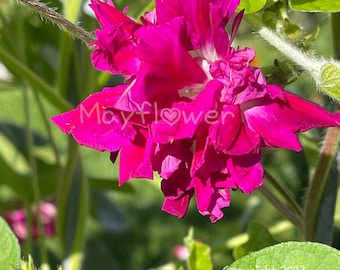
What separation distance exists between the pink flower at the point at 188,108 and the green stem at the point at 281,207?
14cm

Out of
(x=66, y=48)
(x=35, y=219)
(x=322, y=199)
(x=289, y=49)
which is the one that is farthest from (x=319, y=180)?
(x=35, y=219)

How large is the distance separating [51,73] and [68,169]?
52 centimetres

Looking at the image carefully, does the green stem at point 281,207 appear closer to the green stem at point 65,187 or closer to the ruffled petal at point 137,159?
the ruffled petal at point 137,159

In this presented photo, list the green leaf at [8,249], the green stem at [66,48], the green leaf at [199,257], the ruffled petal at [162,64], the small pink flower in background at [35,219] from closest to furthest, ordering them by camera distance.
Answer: the ruffled petal at [162,64] → the green leaf at [8,249] → the green leaf at [199,257] → the green stem at [66,48] → the small pink flower in background at [35,219]

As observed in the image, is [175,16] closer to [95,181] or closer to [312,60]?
[312,60]

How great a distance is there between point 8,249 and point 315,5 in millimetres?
291

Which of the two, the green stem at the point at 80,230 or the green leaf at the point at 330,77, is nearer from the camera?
the green leaf at the point at 330,77

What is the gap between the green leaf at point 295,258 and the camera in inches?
19.5

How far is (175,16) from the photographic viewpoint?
0.47 metres

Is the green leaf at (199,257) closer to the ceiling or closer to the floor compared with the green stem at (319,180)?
closer to the floor

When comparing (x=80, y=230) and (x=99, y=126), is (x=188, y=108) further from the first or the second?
(x=80, y=230)

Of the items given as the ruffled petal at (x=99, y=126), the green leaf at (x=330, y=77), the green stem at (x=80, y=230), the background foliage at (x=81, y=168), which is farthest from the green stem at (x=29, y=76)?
the green leaf at (x=330, y=77)

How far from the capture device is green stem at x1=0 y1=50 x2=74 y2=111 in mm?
711

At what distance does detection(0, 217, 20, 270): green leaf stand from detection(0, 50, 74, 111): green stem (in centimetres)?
19
